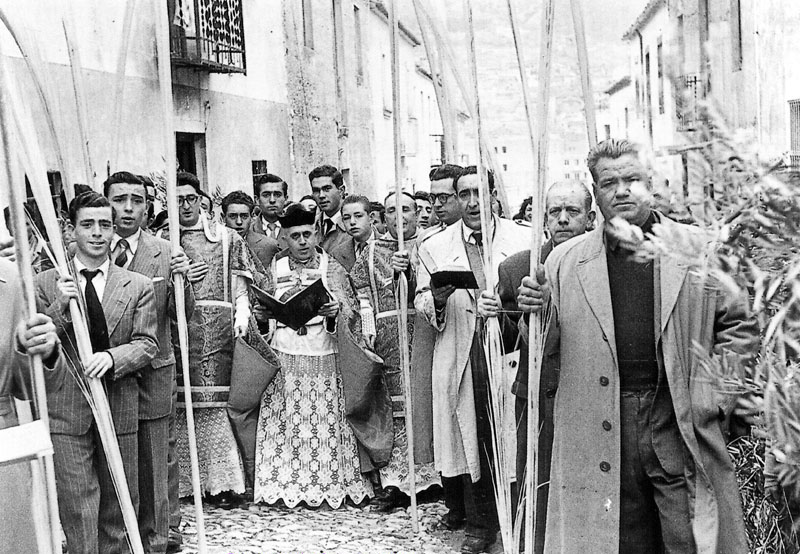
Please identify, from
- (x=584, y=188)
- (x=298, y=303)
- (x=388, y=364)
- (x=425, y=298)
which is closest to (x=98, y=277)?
(x=298, y=303)

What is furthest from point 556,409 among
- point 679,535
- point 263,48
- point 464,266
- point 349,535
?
point 263,48

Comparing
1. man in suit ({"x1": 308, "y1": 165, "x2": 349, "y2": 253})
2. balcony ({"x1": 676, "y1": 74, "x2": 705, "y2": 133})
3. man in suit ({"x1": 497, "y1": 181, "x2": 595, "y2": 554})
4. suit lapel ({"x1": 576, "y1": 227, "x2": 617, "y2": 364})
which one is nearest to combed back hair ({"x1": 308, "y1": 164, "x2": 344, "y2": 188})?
man in suit ({"x1": 308, "y1": 165, "x2": 349, "y2": 253})

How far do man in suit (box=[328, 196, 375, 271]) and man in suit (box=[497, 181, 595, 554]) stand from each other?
182cm

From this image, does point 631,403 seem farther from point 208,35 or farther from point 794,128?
point 208,35

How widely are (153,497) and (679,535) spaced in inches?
108

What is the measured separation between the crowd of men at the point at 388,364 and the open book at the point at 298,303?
106 millimetres

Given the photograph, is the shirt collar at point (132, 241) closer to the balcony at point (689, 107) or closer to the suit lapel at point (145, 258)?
the suit lapel at point (145, 258)

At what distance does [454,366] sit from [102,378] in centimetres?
163

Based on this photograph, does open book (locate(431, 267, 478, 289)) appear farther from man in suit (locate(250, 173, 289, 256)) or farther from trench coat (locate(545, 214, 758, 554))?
man in suit (locate(250, 173, 289, 256))

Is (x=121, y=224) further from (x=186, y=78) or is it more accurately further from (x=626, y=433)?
(x=186, y=78)

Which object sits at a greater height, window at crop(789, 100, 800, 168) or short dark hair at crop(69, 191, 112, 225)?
window at crop(789, 100, 800, 168)

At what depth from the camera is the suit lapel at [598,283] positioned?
11.8 ft

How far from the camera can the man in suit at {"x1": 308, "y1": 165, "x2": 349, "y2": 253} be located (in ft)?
24.0

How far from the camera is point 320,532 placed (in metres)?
5.84
